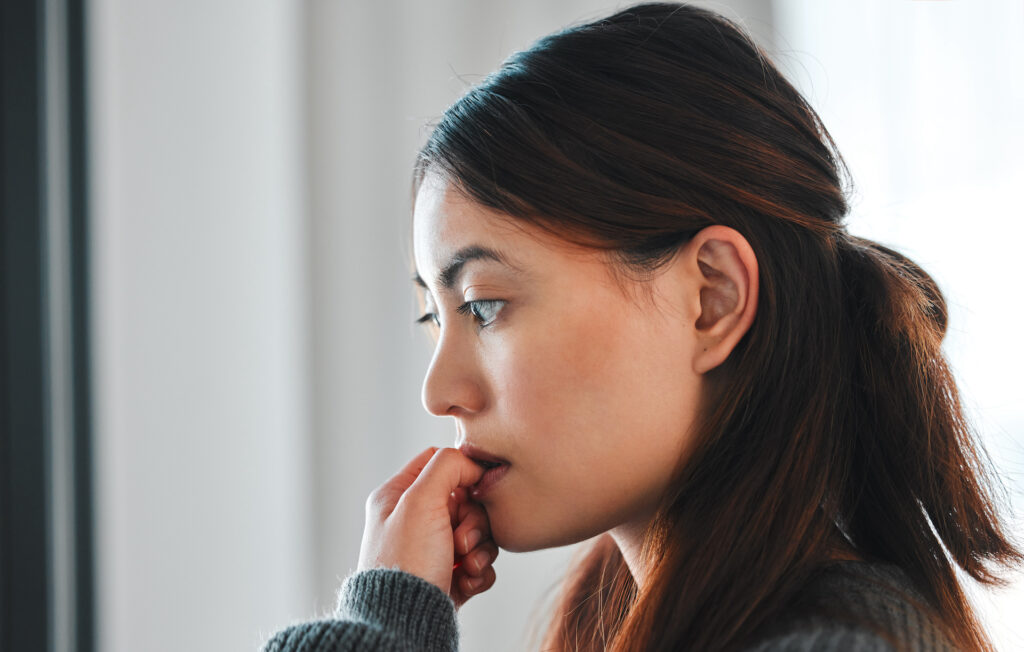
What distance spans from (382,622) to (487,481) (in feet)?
0.67

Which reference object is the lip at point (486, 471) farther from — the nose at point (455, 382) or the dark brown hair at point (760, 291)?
the dark brown hair at point (760, 291)

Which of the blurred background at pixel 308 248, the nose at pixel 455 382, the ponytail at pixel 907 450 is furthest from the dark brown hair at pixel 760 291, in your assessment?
the blurred background at pixel 308 248

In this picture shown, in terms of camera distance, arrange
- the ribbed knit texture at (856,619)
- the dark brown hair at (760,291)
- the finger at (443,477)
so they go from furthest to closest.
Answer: the finger at (443,477)
the dark brown hair at (760,291)
the ribbed knit texture at (856,619)

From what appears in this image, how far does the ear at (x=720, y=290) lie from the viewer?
0.81 metres

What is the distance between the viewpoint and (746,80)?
2.82ft

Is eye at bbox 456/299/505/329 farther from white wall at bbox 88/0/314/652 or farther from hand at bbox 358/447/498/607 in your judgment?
white wall at bbox 88/0/314/652

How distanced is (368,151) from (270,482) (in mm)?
760

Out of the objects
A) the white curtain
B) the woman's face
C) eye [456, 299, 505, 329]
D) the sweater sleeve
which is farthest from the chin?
the white curtain

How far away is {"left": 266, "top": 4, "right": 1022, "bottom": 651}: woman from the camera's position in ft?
2.63

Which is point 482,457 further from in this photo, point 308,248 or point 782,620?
point 308,248

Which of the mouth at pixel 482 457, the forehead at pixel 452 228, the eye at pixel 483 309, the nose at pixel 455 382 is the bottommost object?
the mouth at pixel 482 457

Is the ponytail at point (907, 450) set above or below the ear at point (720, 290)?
below

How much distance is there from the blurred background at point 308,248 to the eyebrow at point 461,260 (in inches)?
27.2

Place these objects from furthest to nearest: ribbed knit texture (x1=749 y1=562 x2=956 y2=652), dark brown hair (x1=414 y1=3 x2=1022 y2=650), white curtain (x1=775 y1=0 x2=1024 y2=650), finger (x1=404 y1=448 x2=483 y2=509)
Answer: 1. white curtain (x1=775 y1=0 x2=1024 y2=650)
2. finger (x1=404 y1=448 x2=483 y2=509)
3. dark brown hair (x1=414 y1=3 x2=1022 y2=650)
4. ribbed knit texture (x1=749 y1=562 x2=956 y2=652)
